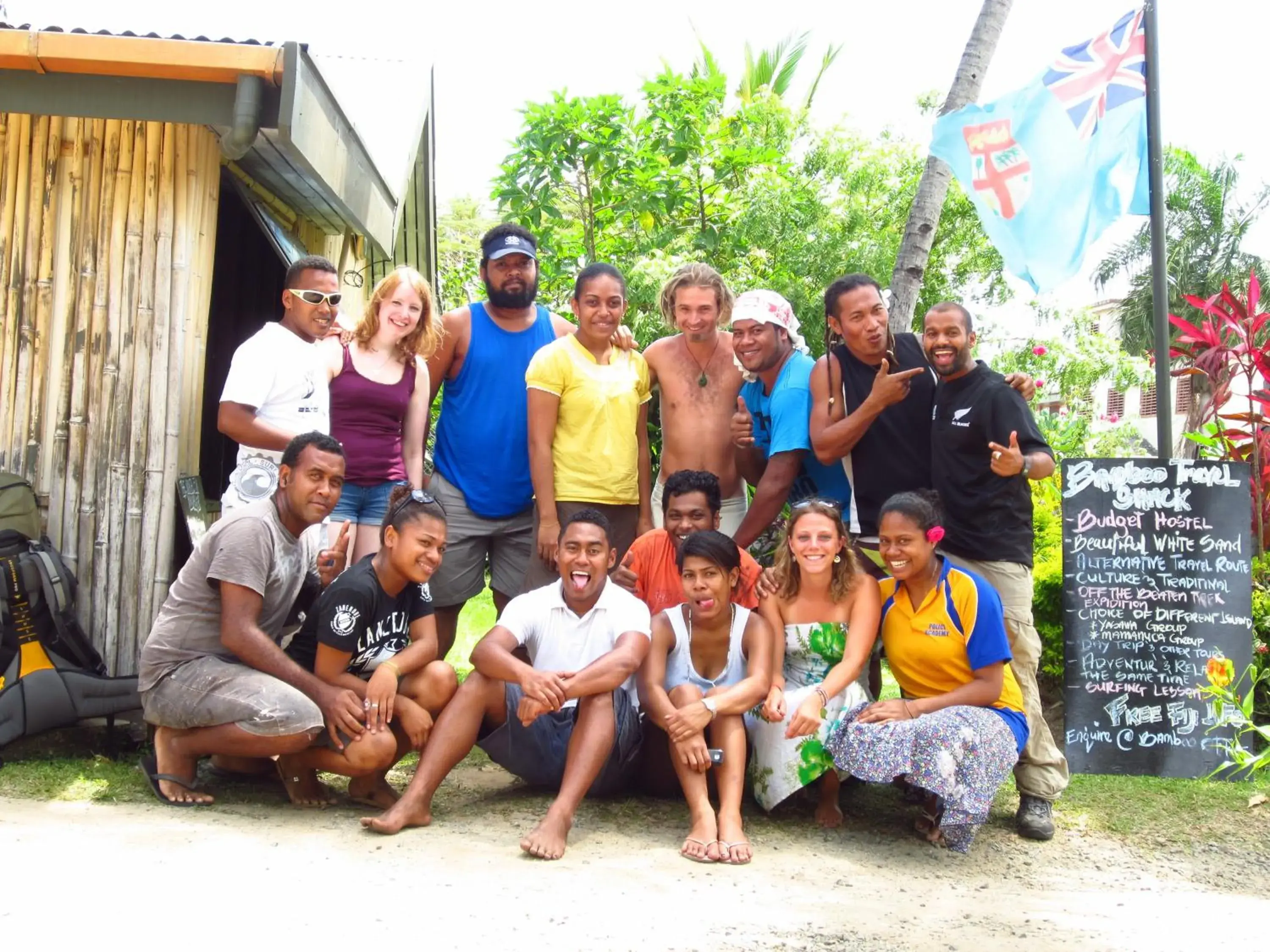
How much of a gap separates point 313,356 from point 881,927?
118 inches

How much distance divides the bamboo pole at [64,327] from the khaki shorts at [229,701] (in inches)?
50.7

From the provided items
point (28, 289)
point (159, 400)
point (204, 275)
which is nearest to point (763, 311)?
point (204, 275)

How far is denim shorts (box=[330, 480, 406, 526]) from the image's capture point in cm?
466

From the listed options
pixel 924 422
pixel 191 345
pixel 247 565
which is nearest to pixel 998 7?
pixel 924 422

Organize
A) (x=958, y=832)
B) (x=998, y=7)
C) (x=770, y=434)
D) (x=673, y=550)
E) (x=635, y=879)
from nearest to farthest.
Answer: (x=635, y=879) → (x=958, y=832) → (x=673, y=550) → (x=770, y=434) → (x=998, y=7)

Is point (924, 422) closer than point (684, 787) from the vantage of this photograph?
No

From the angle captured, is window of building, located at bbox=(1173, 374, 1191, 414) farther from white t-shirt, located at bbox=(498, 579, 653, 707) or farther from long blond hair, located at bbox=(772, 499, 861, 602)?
white t-shirt, located at bbox=(498, 579, 653, 707)

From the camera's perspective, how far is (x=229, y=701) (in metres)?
3.93

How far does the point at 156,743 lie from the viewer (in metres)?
4.13

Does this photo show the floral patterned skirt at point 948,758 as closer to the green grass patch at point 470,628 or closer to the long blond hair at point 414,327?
the long blond hair at point 414,327

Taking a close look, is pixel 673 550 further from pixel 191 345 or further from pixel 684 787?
pixel 191 345

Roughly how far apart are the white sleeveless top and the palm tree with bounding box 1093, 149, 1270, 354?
24.8 m

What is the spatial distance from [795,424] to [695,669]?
112 cm

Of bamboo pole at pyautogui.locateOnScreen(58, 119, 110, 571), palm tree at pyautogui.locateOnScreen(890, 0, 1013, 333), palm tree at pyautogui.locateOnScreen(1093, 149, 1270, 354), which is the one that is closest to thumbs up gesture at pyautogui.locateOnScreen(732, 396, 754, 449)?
bamboo pole at pyautogui.locateOnScreen(58, 119, 110, 571)
